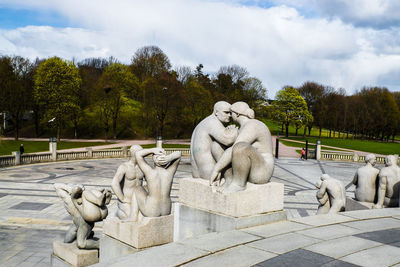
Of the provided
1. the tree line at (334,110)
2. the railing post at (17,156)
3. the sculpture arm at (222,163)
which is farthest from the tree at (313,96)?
the sculpture arm at (222,163)

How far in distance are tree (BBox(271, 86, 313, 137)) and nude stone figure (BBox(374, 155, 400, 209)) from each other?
233 feet

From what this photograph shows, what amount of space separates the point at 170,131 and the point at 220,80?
14.3 meters

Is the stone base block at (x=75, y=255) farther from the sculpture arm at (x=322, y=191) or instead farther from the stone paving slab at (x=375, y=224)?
the sculpture arm at (x=322, y=191)

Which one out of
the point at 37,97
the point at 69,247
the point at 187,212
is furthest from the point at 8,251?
the point at 37,97

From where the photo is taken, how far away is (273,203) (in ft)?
18.9

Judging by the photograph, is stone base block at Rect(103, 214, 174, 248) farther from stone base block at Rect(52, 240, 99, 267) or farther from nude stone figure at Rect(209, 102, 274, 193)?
nude stone figure at Rect(209, 102, 274, 193)

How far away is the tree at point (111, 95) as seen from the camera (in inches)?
2217

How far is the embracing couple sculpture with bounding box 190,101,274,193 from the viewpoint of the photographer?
554cm

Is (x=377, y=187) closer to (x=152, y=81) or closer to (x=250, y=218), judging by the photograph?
(x=250, y=218)

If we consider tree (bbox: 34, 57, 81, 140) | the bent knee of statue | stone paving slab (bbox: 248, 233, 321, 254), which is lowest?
stone paving slab (bbox: 248, 233, 321, 254)

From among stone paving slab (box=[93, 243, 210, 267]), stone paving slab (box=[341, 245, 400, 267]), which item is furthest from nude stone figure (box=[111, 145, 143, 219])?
stone paving slab (box=[341, 245, 400, 267])

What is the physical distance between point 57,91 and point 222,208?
173 feet

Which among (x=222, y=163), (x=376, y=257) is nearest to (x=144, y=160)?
(x=222, y=163)

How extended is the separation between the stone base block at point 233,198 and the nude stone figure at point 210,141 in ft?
0.95
